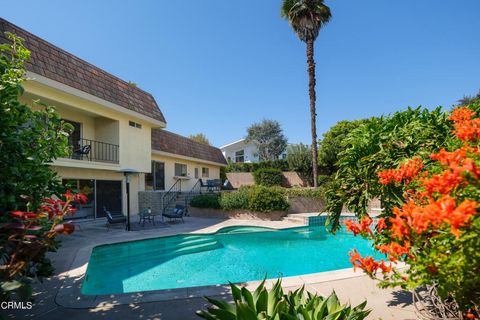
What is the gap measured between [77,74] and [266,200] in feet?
40.0

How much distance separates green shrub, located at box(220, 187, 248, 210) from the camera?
15.8 meters

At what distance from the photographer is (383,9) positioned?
11039 millimetres

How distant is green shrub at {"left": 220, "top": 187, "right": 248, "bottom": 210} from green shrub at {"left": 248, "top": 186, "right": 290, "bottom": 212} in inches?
13.4

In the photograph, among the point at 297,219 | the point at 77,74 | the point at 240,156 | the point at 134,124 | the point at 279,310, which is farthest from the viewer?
the point at 240,156

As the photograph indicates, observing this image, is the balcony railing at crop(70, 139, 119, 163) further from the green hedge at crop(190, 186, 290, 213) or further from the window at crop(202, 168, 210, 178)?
the window at crop(202, 168, 210, 178)

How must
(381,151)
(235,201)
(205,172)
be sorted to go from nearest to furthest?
(381,151), (235,201), (205,172)

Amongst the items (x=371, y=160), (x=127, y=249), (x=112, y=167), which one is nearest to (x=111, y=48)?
(x=112, y=167)

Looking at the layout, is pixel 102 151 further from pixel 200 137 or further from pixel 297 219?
pixel 200 137

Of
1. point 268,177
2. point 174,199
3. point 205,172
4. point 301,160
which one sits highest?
point 301,160

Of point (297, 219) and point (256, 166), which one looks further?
point (256, 166)

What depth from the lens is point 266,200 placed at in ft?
51.0

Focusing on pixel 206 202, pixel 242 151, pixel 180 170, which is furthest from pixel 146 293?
pixel 242 151

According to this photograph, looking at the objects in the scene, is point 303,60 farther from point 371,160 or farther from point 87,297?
point 87,297

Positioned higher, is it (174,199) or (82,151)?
(82,151)
